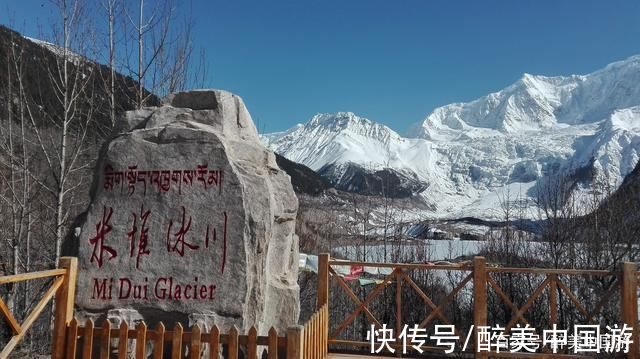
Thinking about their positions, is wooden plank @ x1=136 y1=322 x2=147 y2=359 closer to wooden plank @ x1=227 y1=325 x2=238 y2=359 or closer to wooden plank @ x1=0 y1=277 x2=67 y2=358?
wooden plank @ x1=227 y1=325 x2=238 y2=359

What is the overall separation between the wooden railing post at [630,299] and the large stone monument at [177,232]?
4.87m

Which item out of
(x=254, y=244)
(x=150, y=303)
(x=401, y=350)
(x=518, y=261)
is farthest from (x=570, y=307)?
(x=150, y=303)

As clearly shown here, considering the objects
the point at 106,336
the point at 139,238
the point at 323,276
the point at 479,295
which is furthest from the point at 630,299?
A: the point at 106,336

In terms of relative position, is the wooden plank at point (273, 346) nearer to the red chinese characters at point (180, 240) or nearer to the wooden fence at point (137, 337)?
the wooden fence at point (137, 337)

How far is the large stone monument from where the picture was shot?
19.1 feet

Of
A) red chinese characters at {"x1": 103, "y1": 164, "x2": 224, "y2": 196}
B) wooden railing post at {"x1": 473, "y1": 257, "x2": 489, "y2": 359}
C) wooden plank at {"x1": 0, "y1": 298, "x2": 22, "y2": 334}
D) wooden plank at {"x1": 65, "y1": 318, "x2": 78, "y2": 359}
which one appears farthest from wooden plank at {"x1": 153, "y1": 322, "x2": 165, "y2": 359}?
wooden railing post at {"x1": 473, "y1": 257, "x2": 489, "y2": 359}

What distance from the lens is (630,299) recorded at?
7.21 meters

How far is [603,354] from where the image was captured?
8.52 m

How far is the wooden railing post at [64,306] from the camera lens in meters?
5.10

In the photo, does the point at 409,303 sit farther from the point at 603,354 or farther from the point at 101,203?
the point at 101,203

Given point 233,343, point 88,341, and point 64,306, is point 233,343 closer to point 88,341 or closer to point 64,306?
point 88,341

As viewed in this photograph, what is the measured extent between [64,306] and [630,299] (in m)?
7.15

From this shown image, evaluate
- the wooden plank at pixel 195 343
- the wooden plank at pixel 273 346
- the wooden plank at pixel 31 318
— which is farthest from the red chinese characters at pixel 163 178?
the wooden plank at pixel 273 346

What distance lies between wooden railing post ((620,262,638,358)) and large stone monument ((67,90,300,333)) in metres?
4.87
